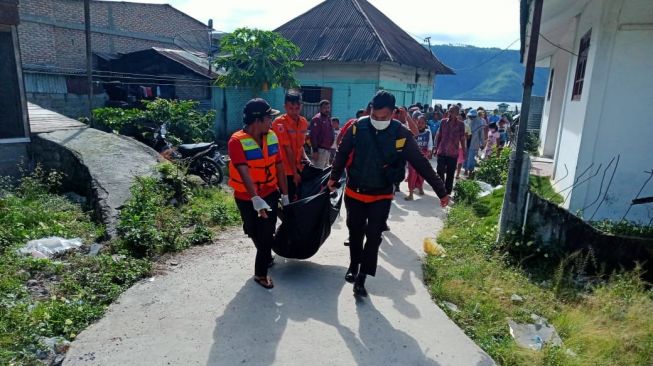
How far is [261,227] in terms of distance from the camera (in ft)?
12.3

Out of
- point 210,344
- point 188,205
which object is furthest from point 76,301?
point 188,205

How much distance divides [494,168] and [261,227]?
6.09 meters

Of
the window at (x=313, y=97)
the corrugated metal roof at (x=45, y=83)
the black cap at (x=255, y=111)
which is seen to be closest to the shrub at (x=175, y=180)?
the black cap at (x=255, y=111)

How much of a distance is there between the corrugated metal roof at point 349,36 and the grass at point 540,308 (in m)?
11.4

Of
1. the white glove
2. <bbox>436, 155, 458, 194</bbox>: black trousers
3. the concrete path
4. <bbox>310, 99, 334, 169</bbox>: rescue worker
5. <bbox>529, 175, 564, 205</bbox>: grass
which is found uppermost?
<bbox>310, 99, 334, 169</bbox>: rescue worker

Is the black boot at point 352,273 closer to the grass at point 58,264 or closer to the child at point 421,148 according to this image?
the grass at point 58,264

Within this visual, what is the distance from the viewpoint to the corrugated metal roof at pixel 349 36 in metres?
15.3

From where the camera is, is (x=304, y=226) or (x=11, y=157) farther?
(x=11, y=157)

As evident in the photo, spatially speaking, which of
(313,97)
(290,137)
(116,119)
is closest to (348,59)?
(313,97)

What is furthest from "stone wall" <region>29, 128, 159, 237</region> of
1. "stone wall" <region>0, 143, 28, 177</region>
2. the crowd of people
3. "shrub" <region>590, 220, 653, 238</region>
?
"shrub" <region>590, 220, 653, 238</region>

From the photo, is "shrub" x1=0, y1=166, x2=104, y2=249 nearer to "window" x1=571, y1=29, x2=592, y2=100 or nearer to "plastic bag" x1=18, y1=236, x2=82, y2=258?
"plastic bag" x1=18, y1=236, x2=82, y2=258

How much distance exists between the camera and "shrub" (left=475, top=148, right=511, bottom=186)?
8.31m

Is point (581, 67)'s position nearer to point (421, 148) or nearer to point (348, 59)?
point (421, 148)

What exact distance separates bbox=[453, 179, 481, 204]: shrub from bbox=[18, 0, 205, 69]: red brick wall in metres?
19.9
